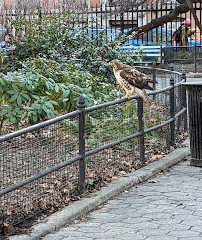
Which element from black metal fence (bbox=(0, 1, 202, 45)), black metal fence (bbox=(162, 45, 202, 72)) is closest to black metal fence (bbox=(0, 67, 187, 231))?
black metal fence (bbox=(0, 1, 202, 45))

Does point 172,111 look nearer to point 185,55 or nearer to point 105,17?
point 185,55

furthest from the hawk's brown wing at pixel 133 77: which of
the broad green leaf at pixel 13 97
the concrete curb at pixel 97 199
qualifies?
the broad green leaf at pixel 13 97

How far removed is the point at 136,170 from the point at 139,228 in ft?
7.30

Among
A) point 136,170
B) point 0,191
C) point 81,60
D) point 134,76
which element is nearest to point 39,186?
point 0,191

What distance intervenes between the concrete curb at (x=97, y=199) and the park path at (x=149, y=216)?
0.07 meters

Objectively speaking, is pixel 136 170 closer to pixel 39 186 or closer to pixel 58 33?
pixel 39 186

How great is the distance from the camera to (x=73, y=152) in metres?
6.47

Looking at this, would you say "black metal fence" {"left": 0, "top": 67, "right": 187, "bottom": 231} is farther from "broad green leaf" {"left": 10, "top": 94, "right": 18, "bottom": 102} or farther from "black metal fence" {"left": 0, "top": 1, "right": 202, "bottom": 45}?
"black metal fence" {"left": 0, "top": 1, "right": 202, "bottom": 45}

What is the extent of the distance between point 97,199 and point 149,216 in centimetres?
69

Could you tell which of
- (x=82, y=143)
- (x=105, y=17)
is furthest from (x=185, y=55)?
(x=82, y=143)

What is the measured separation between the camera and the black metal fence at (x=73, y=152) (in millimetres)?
5461

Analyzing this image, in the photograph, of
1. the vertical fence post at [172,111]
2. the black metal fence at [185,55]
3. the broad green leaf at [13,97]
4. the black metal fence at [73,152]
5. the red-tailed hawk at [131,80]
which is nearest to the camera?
the black metal fence at [73,152]

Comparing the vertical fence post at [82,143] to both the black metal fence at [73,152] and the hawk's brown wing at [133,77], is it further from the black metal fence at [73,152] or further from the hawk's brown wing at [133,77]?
the hawk's brown wing at [133,77]

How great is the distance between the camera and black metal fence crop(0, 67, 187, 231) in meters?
5.46
